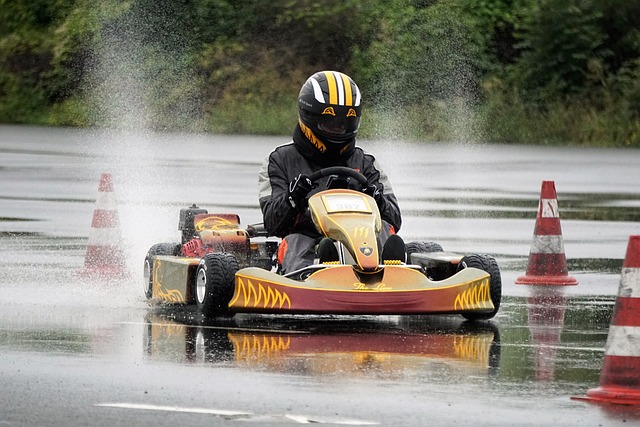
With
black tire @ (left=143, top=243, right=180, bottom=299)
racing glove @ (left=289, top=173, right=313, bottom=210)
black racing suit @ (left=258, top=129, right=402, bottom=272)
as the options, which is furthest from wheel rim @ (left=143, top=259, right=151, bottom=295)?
racing glove @ (left=289, top=173, right=313, bottom=210)

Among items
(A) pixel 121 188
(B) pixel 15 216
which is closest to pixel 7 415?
(B) pixel 15 216

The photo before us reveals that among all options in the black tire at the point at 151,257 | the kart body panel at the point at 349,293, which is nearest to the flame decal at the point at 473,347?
the kart body panel at the point at 349,293

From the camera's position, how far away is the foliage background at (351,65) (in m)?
37.9

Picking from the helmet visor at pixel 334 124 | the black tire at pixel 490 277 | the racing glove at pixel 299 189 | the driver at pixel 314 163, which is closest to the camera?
the black tire at pixel 490 277

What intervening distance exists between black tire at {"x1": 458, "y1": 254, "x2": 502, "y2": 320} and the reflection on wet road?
0.12m

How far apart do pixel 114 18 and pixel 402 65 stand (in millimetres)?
6956

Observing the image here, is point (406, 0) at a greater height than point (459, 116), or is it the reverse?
point (406, 0)

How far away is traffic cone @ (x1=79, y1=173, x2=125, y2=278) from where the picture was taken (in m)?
13.9

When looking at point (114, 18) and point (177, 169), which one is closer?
point (177, 169)

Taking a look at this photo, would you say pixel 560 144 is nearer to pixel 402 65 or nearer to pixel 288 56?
pixel 402 65

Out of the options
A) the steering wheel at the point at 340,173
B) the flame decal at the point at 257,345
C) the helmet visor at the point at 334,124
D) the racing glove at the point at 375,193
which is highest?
the helmet visor at the point at 334,124

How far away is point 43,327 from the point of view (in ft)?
35.4

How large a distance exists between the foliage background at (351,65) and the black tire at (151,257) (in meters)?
23.9

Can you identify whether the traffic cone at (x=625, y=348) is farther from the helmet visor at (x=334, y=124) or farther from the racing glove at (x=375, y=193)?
the helmet visor at (x=334, y=124)
